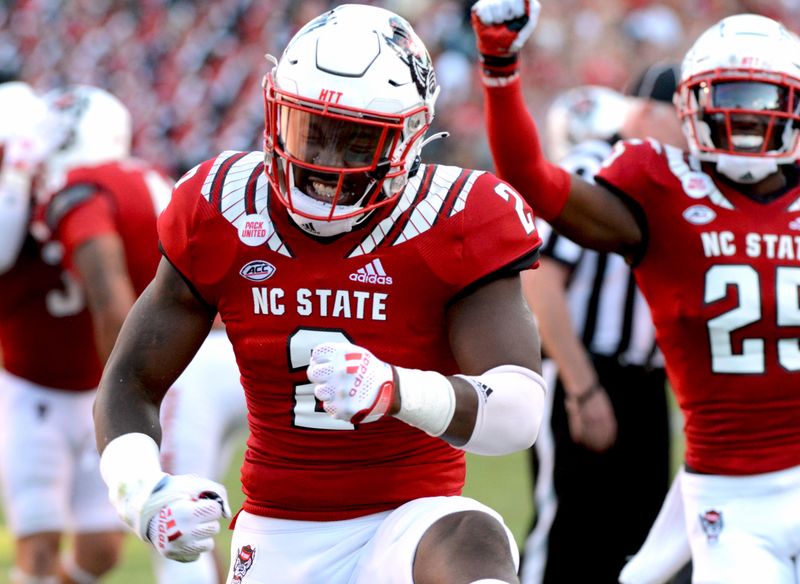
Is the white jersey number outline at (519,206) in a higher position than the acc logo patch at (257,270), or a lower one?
higher

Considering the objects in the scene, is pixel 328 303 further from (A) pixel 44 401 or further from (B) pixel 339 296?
(A) pixel 44 401

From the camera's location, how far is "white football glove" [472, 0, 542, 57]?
354 centimetres

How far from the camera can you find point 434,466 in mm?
3078

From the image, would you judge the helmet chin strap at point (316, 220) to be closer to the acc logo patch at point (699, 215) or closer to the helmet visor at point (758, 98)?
the acc logo patch at point (699, 215)

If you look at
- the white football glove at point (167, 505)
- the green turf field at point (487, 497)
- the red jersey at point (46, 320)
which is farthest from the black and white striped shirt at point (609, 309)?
the white football glove at point (167, 505)

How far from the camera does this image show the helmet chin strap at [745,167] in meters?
3.71

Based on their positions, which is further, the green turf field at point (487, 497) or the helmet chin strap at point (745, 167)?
the green turf field at point (487, 497)

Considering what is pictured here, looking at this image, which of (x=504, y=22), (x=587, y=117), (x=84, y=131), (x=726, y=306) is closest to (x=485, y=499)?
(x=587, y=117)

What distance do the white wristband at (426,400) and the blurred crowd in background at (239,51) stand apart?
4.65 m

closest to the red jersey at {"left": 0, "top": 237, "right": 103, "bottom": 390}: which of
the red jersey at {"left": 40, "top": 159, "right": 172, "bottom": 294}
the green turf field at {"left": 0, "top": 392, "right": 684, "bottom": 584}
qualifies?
the red jersey at {"left": 40, "top": 159, "right": 172, "bottom": 294}

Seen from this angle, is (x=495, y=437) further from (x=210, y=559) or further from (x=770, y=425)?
(x=210, y=559)

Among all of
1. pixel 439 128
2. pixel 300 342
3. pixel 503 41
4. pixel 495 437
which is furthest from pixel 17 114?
pixel 439 128

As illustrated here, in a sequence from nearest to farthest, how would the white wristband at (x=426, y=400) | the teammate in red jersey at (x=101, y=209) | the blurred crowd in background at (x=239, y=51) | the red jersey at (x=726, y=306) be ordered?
the white wristband at (x=426, y=400) < the red jersey at (x=726, y=306) < the teammate in red jersey at (x=101, y=209) < the blurred crowd in background at (x=239, y=51)

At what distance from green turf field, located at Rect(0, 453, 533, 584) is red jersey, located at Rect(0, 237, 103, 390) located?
1259 mm
